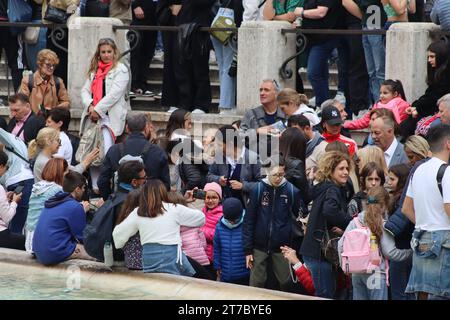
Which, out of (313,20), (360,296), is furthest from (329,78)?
(360,296)

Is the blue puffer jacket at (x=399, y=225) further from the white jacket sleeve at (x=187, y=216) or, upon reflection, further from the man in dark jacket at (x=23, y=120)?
the man in dark jacket at (x=23, y=120)

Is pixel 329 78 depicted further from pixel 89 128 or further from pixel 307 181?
pixel 307 181

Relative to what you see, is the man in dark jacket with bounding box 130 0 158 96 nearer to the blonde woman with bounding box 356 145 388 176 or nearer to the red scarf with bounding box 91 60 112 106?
the red scarf with bounding box 91 60 112 106

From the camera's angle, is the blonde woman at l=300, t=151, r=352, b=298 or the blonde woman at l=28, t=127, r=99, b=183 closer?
the blonde woman at l=300, t=151, r=352, b=298

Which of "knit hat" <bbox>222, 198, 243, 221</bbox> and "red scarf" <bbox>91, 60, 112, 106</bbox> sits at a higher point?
"red scarf" <bbox>91, 60, 112, 106</bbox>

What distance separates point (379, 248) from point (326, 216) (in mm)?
664

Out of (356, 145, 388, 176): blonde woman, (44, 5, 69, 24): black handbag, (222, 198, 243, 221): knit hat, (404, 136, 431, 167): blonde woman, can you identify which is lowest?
(222, 198, 243, 221): knit hat

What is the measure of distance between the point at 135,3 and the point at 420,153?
21.2 feet

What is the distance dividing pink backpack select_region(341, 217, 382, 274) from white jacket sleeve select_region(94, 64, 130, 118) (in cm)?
493

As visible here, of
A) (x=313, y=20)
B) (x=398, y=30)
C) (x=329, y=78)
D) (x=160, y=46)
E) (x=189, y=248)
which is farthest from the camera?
(x=160, y=46)

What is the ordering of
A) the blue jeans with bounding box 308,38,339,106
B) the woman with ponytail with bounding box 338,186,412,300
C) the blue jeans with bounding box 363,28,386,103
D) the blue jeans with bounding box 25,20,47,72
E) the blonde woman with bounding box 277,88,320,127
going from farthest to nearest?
1. the blue jeans with bounding box 25,20,47,72
2. the blue jeans with bounding box 308,38,339,106
3. the blue jeans with bounding box 363,28,386,103
4. the blonde woman with bounding box 277,88,320,127
5. the woman with ponytail with bounding box 338,186,412,300

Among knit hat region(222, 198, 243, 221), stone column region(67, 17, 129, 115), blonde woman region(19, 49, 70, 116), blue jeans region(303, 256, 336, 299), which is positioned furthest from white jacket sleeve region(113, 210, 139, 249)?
stone column region(67, 17, 129, 115)

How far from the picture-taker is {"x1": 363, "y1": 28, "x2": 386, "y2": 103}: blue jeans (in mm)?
16234

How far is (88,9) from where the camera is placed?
62.8 feet
